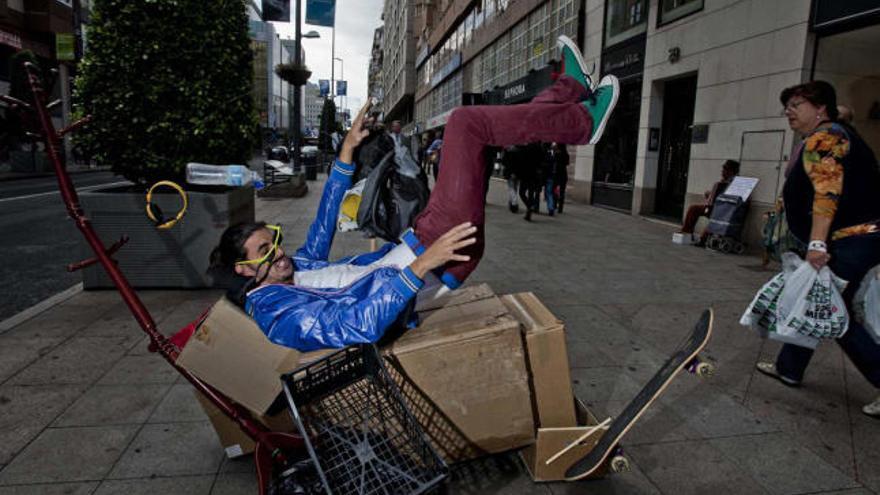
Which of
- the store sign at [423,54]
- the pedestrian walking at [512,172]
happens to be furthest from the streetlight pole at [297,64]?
the store sign at [423,54]

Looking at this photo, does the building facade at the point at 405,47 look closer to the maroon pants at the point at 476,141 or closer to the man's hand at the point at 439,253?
→ the maroon pants at the point at 476,141

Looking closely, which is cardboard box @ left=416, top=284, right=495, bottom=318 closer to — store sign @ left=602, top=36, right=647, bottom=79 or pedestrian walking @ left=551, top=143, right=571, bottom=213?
pedestrian walking @ left=551, top=143, right=571, bottom=213

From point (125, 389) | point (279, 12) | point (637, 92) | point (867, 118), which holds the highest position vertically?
point (279, 12)

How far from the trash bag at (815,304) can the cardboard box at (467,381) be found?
1897mm

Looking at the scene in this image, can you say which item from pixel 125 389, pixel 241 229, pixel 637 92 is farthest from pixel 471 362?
pixel 637 92

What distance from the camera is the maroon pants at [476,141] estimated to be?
2.41 m

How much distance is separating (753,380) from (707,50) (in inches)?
333

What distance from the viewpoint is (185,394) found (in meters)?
3.27

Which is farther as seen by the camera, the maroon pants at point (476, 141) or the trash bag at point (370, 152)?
the trash bag at point (370, 152)

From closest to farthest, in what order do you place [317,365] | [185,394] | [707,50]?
1. [317,365]
2. [185,394]
3. [707,50]

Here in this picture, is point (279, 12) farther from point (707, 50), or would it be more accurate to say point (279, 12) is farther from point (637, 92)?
point (707, 50)

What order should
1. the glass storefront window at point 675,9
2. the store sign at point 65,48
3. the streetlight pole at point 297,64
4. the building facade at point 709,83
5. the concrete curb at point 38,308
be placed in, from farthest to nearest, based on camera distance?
the store sign at point 65,48
the streetlight pole at point 297,64
the glass storefront window at point 675,9
the building facade at point 709,83
the concrete curb at point 38,308

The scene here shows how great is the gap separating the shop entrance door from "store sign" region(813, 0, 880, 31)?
12.2 ft

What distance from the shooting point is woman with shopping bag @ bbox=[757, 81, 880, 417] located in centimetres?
303
